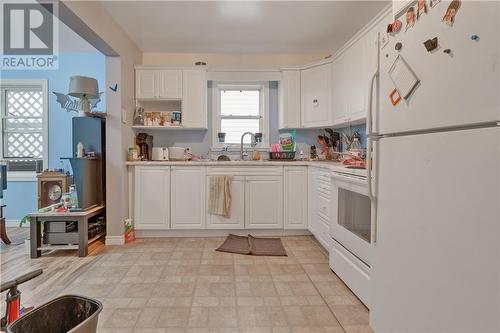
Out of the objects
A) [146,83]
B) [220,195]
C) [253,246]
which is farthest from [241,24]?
[253,246]

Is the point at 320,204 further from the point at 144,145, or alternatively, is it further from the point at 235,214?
the point at 144,145

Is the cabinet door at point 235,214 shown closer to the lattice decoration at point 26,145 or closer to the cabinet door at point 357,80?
the cabinet door at point 357,80

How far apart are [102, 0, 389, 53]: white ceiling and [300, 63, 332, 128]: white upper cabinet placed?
438 millimetres

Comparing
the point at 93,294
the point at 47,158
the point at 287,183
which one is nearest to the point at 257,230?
the point at 287,183

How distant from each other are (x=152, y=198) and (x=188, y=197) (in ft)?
1.49

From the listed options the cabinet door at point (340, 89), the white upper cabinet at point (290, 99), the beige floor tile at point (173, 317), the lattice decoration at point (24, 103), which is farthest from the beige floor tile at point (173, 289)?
the lattice decoration at point (24, 103)

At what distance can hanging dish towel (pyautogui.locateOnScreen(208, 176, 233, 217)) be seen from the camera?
3.60 m

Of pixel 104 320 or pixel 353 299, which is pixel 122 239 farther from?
pixel 353 299

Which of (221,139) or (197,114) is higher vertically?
(197,114)

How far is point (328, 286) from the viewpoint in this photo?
2.30 metres

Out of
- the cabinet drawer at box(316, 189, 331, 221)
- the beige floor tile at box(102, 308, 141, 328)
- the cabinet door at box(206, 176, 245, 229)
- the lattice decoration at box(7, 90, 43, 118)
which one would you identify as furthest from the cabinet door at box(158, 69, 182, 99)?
the beige floor tile at box(102, 308, 141, 328)

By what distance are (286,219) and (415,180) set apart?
254cm

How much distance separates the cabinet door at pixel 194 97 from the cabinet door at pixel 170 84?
0.23 ft

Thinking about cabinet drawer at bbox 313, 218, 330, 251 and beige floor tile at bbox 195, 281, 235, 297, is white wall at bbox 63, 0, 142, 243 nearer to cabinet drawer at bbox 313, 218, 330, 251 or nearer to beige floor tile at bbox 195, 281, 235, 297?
beige floor tile at bbox 195, 281, 235, 297
